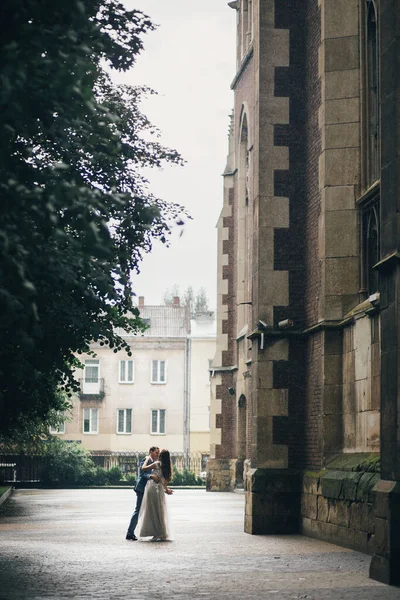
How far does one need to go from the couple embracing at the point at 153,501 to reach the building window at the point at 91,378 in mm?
48097

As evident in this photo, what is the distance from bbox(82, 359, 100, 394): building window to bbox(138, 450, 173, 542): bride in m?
48.3

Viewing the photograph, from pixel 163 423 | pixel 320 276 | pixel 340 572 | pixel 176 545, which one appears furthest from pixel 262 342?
pixel 163 423

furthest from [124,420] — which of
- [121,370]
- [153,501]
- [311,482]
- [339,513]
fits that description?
[339,513]

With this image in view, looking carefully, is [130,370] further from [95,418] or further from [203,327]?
[203,327]

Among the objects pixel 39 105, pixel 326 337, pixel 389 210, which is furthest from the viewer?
pixel 326 337

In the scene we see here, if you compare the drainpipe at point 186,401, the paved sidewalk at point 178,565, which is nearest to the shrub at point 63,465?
the drainpipe at point 186,401

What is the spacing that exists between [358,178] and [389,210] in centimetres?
592

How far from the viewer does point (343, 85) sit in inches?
719

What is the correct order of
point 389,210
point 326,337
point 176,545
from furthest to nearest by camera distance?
point 326,337, point 176,545, point 389,210

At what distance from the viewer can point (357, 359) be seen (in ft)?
54.7

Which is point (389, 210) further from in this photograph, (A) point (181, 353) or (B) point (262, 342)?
(A) point (181, 353)

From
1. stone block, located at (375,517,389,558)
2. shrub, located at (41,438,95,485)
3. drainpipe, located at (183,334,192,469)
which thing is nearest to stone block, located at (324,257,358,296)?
stone block, located at (375,517,389,558)

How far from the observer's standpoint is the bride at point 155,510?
17812 millimetres

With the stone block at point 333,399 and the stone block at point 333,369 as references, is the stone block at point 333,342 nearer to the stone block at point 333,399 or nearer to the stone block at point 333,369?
the stone block at point 333,369
